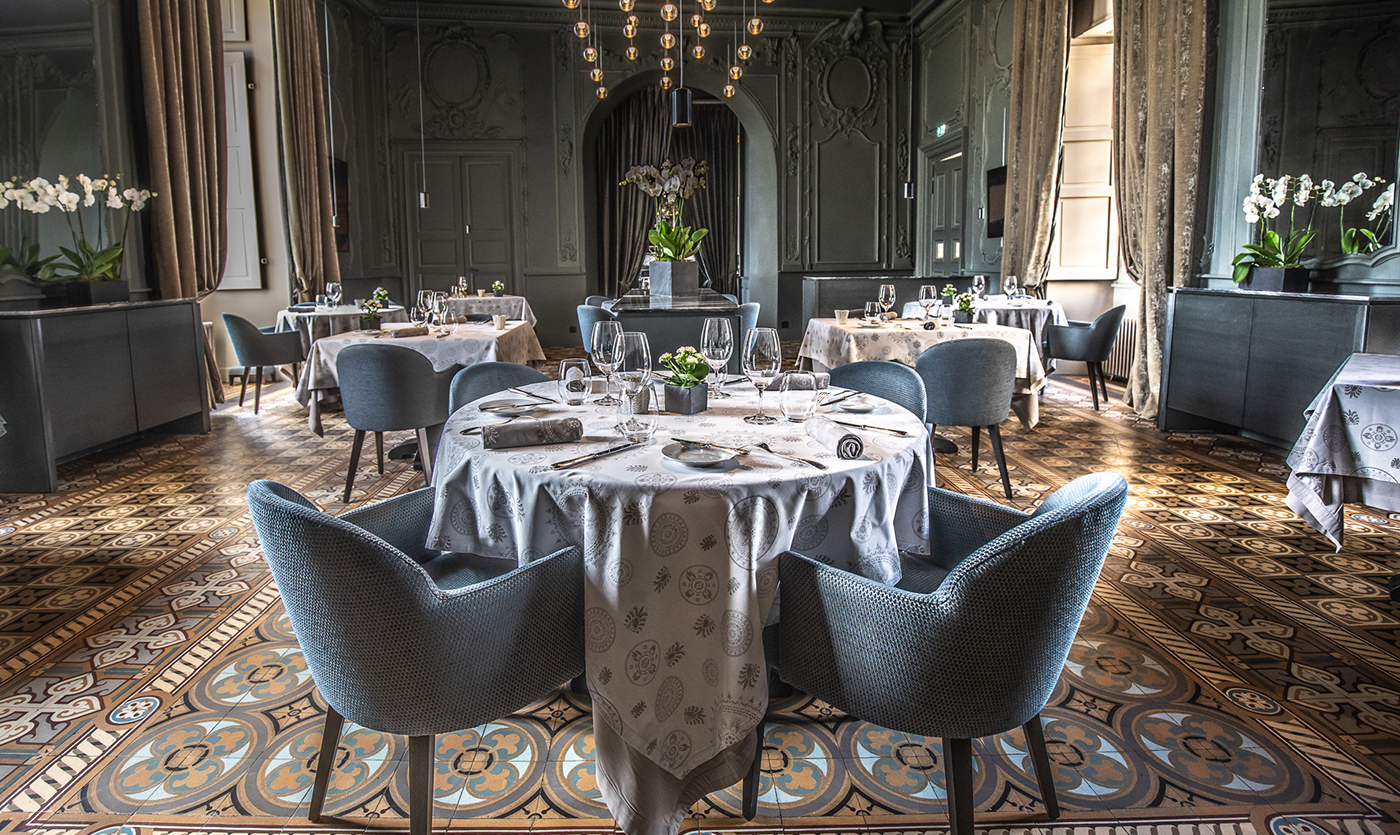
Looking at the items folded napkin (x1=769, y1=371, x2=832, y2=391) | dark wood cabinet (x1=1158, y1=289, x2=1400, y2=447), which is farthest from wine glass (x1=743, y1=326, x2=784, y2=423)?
dark wood cabinet (x1=1158, y1=289, x2=1400, y2=447)

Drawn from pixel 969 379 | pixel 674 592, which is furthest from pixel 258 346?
pixel 674 592

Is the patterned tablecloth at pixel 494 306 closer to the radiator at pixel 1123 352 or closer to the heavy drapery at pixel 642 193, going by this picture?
the heavy drapery at pixel 642 193

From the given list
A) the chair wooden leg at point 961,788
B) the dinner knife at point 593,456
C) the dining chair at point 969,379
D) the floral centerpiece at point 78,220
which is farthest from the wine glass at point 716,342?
the floral centerpiece at point 78,220

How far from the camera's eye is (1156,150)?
6.23 metres

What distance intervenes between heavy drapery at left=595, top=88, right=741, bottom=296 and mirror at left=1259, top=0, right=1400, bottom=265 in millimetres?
9880

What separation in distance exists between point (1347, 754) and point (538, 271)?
1046cm

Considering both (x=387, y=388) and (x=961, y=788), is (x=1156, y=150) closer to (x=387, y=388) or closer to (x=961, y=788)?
(x=387, y=388)

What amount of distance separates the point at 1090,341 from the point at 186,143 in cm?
715

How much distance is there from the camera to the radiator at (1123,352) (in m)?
7.66

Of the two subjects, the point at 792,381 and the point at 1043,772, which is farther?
the point at 792,381

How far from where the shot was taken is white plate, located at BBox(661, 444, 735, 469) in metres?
1.75

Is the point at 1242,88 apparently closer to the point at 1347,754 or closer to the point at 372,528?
the point at 1347,754


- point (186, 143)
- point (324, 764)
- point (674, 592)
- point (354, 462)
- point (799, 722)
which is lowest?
point (799, 722)

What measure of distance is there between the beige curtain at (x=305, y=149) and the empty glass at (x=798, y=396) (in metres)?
7.45
